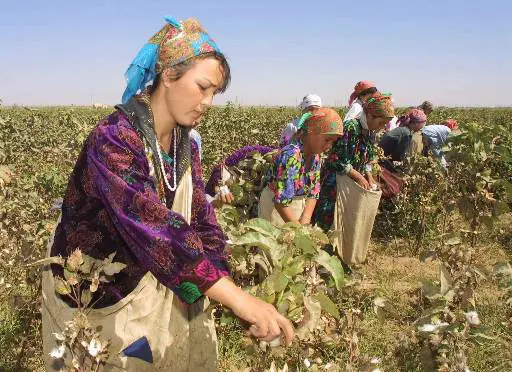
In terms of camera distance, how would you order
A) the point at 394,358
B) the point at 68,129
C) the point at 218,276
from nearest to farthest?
the point at 218,276, the point at 394,358, the point at 68,129

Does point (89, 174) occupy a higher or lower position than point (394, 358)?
higher

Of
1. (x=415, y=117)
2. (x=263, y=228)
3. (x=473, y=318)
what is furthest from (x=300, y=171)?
(x=415, y=117)

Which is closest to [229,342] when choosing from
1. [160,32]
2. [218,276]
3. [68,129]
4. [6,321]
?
[6,321]

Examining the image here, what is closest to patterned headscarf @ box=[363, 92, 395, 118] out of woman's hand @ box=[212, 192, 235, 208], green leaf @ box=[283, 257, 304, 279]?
woman's hand @ box=[212, 192, 235, 208]

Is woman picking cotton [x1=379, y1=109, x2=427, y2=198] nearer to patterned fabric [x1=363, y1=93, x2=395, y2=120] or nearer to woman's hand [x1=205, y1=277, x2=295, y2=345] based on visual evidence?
patterned fabric [x1=363, y1=93, x2=395, y2=120]

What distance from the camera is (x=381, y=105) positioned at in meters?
3.77

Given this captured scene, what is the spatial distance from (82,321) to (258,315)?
1.65ft

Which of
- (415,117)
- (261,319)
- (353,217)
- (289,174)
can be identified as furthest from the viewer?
(415,117)

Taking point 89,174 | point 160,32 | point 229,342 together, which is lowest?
point 229,342

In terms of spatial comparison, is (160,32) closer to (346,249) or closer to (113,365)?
(113,365)

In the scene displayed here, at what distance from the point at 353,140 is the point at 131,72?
108 inches

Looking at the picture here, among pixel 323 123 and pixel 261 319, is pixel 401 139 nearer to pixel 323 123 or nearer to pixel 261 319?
pixel 323 123

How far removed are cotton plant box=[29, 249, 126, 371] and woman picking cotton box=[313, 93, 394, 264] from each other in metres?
2.87

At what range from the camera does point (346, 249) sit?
166 inches
